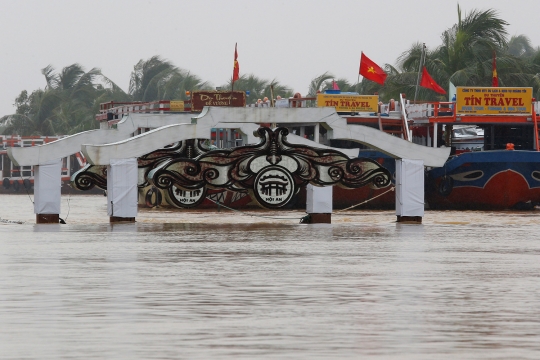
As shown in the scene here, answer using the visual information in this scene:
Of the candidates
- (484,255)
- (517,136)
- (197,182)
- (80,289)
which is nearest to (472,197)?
(517,136)

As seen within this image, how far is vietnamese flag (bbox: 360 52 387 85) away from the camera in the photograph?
139 ft

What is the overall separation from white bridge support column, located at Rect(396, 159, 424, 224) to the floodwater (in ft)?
24.5

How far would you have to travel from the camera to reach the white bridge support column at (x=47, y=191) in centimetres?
2530

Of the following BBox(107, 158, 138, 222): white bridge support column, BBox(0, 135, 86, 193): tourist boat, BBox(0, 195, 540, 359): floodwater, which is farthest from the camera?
BBox(0, 135, 86, 193): tourist boat

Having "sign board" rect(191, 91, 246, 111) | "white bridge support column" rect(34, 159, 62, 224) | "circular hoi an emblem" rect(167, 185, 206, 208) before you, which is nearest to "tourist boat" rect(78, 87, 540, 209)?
"sign board" rect(191, 91, 246, 111)

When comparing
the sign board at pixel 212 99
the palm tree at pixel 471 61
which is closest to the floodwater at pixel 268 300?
the sign board at pixel 212 99

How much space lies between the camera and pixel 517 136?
1604 inches

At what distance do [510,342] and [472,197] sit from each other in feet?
104

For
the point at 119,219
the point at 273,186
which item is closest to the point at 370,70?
the point at 273,186

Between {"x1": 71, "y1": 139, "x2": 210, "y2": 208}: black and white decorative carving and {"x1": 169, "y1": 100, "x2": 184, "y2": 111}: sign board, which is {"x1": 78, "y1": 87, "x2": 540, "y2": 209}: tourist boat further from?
{"x1": 71, "y1": 139, "x2": 210, "y2": 208}: black and white decorative carving

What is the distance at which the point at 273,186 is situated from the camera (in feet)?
79.1

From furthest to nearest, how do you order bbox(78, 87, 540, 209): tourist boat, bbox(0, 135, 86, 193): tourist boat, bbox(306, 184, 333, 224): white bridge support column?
bbox(0, 135, 86, 193): tourist boat
bbox(78, 87, 540, 209): tourist boat
bbox(306, 184, 333, 224): white bridge support column

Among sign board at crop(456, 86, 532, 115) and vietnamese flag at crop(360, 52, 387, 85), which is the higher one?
vietnamese flag at crop(360, 52, 387, 85)

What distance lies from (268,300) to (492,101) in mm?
30193
